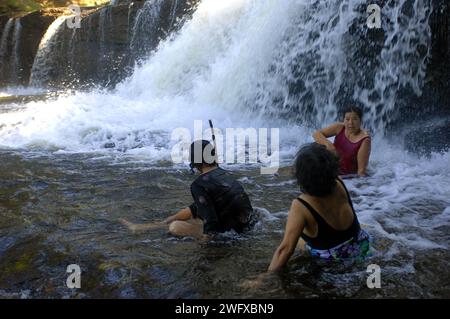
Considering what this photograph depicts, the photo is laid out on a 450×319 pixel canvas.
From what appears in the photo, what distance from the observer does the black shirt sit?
381 centimetres

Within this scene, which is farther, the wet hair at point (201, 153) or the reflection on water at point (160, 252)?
the wet hair at point (201, 153)

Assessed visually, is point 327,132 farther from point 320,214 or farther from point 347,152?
point 320,214

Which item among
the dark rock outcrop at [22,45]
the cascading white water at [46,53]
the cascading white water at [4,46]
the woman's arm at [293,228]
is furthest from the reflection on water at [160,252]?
the cascading white water at [4,46]

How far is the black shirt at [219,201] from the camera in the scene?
381 cm

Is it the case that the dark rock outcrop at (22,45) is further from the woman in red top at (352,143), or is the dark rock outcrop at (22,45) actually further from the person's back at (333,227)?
the person's back at (333,227)

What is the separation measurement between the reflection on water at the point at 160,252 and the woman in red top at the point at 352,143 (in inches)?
7.9

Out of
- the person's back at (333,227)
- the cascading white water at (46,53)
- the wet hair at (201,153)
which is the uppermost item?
the cascading white water at (46,53)

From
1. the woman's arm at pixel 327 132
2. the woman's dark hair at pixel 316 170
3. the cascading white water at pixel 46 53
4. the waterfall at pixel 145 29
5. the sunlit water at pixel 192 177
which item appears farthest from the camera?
the cascading white water at pixel 46 53

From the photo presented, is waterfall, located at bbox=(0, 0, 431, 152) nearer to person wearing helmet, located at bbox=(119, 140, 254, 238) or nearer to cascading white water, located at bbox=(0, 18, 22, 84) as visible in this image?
person wearing helmet, located at bbox=(119, 140, 254, 238)

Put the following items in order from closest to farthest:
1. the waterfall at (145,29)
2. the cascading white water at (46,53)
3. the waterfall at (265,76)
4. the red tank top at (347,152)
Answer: the red tank top at (347,152) → the waterfall at (265,76) → the waterfall at (145,29) → the cascading white water at (46,53)

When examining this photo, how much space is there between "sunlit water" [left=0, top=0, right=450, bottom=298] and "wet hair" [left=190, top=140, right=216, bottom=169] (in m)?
0.62

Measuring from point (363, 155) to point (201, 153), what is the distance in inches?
87.9

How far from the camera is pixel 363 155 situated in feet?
17.5
